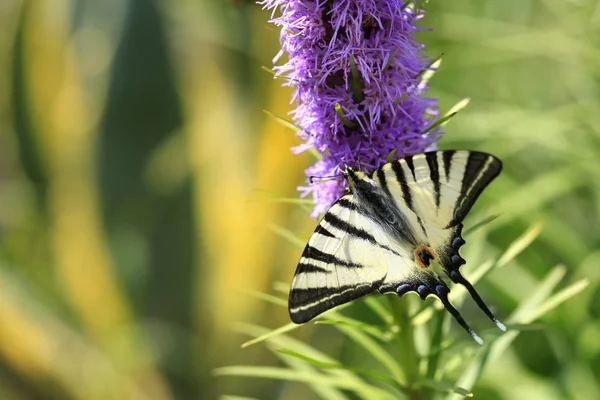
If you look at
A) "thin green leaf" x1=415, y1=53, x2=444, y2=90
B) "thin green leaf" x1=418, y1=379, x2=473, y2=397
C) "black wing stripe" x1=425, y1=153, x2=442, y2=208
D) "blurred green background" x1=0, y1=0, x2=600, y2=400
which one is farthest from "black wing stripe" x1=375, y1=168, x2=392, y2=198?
"blurred green background" x1=0, y1=0, x2=600, y2=400

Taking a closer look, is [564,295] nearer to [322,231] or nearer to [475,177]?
[475,177]

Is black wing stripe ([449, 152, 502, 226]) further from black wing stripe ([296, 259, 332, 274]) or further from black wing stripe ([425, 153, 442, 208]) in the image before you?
black wing stripe ([296, 259, 332, 274])

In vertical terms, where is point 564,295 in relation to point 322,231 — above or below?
below

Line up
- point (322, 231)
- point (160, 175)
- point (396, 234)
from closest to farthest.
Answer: point (322, 231), point (396, 234), point (160, 175)

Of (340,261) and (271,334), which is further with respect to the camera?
(340,261)

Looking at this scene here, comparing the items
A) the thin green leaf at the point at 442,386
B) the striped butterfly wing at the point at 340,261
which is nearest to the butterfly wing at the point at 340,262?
the striped butterfly wing at the point at 340,261

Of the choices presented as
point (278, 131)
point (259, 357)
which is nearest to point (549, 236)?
point (278, 131)

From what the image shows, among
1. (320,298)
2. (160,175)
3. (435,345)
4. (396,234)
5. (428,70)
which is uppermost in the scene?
(160,175)

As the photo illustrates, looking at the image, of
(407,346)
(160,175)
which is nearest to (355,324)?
(407,346)
